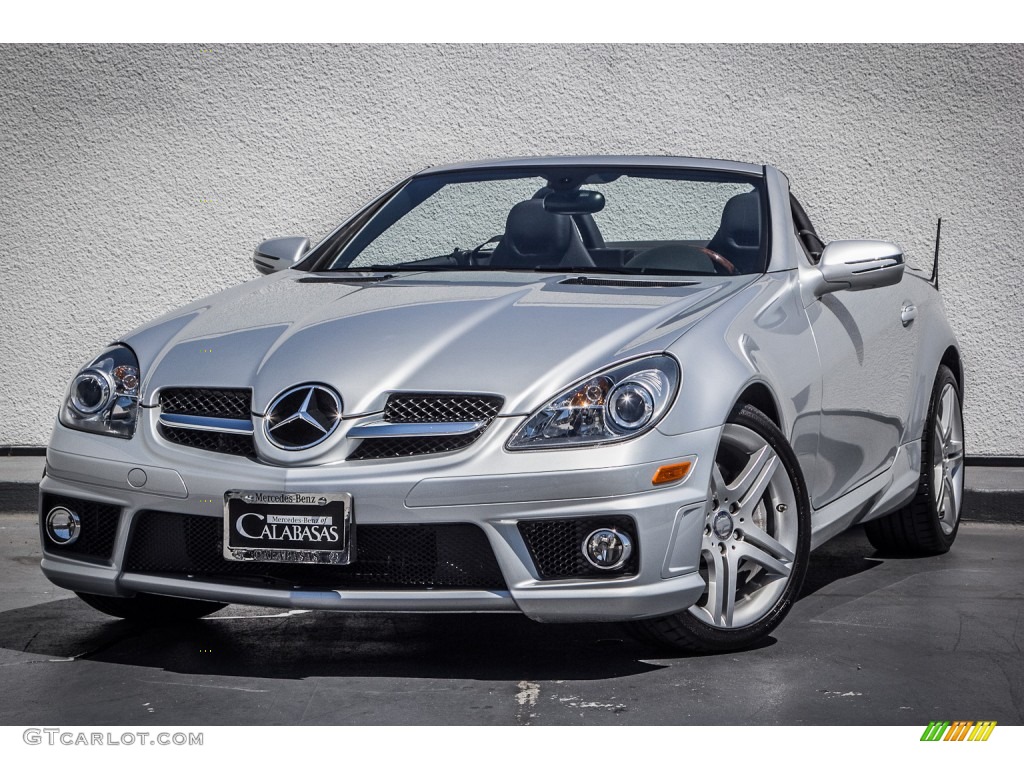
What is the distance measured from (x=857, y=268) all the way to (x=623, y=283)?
803 millimetres

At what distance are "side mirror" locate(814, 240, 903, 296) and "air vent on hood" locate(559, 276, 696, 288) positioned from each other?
55 cm

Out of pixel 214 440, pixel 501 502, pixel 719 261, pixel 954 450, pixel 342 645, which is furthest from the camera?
pixel 954 450

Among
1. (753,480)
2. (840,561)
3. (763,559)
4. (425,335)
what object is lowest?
(840,561)

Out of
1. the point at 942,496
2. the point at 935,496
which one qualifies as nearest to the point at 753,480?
the point at 935,496

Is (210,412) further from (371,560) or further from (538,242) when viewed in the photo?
(538,242)

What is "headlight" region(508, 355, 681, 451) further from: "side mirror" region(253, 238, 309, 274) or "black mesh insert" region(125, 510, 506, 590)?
"side mirror" region(253, 238, 309, 274)

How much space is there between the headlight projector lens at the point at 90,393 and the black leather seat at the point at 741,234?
6.62 feet

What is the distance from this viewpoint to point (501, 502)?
3598mm

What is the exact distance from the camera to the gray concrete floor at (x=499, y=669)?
3.60m

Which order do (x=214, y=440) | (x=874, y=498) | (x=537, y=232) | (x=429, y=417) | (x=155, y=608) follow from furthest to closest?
(x=874, y=498)
(x=537, y=232)
(x=155, y=608)
(x=214, y=440)
(x=429, y=417)

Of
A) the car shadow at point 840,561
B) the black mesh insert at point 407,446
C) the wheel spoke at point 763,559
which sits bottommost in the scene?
the car shadow at point 840,561

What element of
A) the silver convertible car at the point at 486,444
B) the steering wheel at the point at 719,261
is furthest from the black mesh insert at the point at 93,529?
the steering wheel at the point at 719,261

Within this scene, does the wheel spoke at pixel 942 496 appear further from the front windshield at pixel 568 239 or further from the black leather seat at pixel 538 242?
the black leather seat at pixel 538 242

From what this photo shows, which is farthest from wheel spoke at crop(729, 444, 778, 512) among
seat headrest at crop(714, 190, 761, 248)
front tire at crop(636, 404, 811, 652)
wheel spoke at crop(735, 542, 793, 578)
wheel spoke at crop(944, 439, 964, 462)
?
wheel spoke at crop(944, 439, 964, 462)
